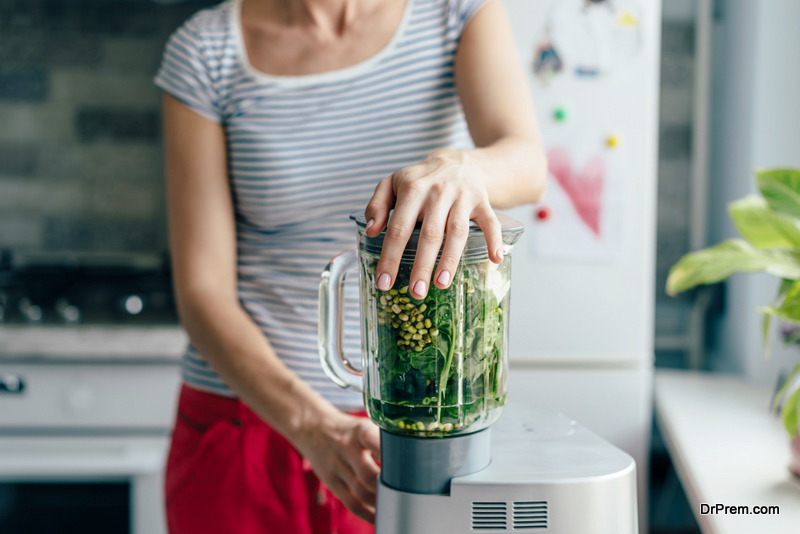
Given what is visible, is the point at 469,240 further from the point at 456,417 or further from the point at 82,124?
the point at 82,124

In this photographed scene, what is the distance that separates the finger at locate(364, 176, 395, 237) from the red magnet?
1.15 meters

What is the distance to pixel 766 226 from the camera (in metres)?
0.84

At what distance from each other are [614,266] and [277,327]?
1.00 metres

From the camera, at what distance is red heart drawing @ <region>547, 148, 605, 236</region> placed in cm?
151

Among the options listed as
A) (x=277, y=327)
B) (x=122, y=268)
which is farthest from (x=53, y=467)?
(x=277, y=327)

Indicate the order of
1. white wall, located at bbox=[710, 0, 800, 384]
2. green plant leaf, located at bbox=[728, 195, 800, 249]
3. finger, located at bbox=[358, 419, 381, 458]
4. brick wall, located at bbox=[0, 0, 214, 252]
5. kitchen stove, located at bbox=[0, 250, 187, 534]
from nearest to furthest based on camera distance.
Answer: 1. finger, located at bbox=[358, 419, 381, 458]
2. green plant leaf, located at bbox=[728, 195, 800, 249]
3. kitchen stove, located at bbox=[0, 250, 187, 534]
4. white wall, located at bbox=[710, 0, 800, 384]
5. brick wall, located at bbox=[0, 0, 214, 252]

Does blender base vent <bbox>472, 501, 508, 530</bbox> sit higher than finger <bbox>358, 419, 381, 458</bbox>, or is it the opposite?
finger <bbox>358, 419, 381, 458</bbox>

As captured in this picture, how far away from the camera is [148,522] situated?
4.70ft

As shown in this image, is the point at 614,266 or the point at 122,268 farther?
the point at 122,268

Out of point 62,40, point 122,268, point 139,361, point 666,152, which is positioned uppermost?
point 62,40

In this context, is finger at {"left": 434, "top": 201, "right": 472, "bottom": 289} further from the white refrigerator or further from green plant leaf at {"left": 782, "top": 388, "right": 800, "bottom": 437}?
the white refrigerator

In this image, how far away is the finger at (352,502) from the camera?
537 mm

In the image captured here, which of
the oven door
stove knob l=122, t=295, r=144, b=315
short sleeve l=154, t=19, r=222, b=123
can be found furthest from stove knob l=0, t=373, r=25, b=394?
short sleeve l=154, t=19, r=222, b=123

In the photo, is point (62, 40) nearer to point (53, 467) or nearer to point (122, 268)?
point (122, 268)
